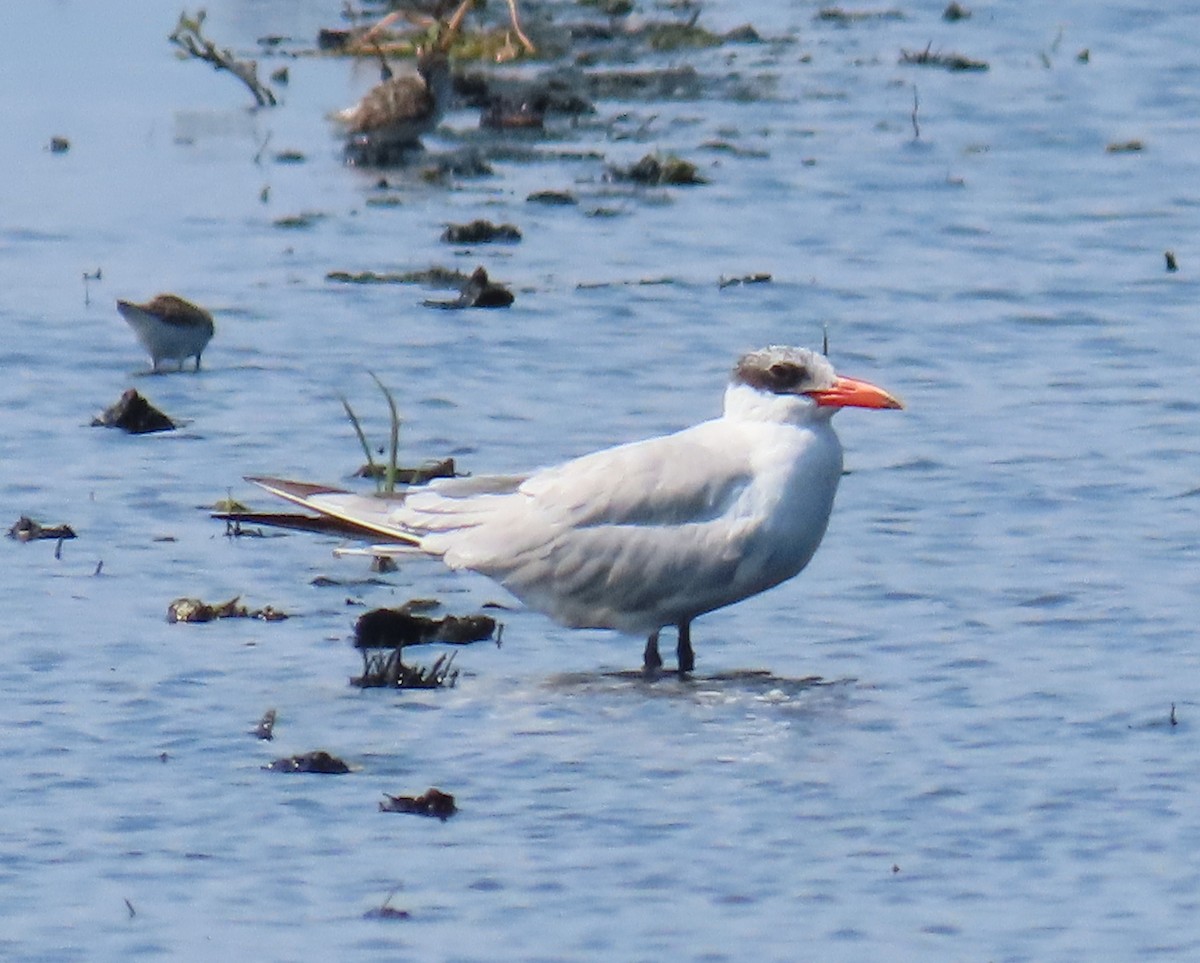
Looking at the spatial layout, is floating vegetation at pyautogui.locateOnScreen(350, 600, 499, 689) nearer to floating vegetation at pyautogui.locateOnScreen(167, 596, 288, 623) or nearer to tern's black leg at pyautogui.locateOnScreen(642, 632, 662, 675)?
floating vegetation at pyautogui.locateOnScreen(167, 596, 288, 623)

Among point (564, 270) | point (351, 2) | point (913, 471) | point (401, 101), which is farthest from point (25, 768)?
point (351, 2)

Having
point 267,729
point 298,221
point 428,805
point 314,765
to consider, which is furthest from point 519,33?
point 428,805

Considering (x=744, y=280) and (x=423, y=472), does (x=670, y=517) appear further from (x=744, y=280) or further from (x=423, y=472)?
(x=744, y=280)

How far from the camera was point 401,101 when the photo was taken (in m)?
21.0

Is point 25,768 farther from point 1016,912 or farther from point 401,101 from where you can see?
point 401,101

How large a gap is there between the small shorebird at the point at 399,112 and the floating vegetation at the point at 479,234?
3012mm

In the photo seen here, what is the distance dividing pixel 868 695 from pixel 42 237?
964 cm

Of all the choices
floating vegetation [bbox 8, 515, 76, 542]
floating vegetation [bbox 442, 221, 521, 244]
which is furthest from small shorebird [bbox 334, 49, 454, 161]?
floating vegetation [bbox 8, 515, 76, 542]

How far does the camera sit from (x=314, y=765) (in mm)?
8766

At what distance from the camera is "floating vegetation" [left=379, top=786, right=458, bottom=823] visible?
8422mm

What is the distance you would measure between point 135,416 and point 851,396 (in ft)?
13.8

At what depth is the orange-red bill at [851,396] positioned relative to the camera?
33.4ft

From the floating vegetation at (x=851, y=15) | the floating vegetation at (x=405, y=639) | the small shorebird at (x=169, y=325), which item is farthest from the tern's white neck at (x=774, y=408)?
the floating vegetation at (x=851, y=15)

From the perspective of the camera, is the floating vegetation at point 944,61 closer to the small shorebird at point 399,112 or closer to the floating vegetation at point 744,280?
the small shorebird at point 399,112
